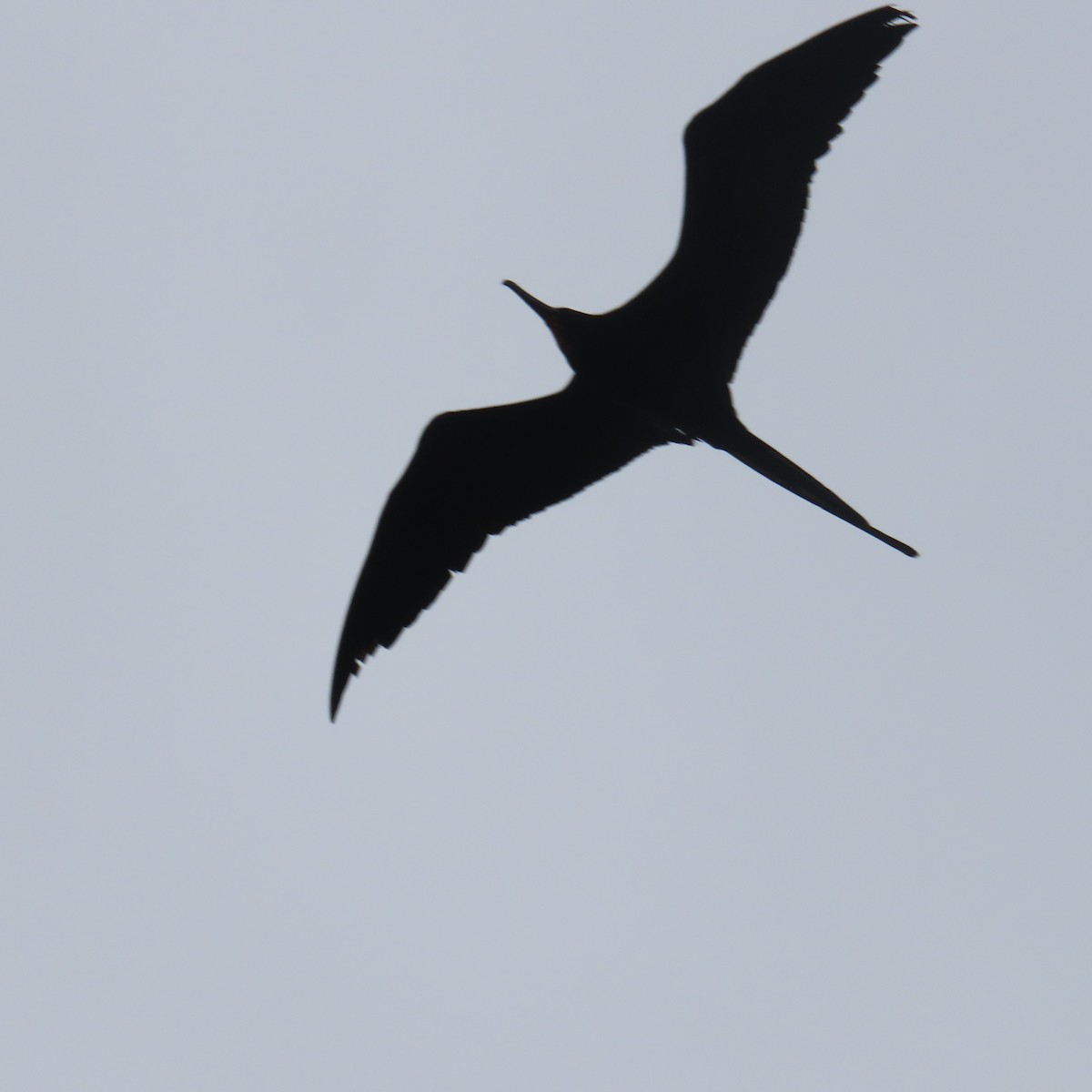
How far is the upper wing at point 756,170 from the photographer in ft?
23.3

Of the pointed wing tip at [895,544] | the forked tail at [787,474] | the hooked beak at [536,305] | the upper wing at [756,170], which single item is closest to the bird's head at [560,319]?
the hooked beak at [536,305]

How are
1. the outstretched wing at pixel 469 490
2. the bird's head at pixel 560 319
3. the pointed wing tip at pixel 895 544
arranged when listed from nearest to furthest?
the pointed wing tip at pixel 895 544 → the bird's head at pixel 560 319 → the outstretched wing at pixel 469 490

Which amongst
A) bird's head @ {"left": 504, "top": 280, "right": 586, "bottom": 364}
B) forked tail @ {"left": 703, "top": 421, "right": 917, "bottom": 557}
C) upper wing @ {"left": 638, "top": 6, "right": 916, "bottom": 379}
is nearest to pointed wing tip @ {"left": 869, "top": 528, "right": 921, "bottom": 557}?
forked tail @ {"left": 703, "top": 421, "right": 917, "bottom": 557}

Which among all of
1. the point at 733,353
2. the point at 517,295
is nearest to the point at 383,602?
the point at 517,295

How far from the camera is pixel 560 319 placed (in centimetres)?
763

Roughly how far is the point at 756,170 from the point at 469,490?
7.42 feet

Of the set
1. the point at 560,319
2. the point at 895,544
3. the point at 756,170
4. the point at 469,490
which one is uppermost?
the point at 756,170

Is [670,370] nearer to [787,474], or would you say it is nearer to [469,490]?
[787,474]

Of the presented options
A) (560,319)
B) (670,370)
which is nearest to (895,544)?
(670,370)

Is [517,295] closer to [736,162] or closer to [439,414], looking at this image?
[439,414]

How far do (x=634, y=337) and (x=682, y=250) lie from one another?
1.61ft

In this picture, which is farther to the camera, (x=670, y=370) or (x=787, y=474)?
(x=670, y=370)

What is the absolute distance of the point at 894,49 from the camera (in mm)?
7086

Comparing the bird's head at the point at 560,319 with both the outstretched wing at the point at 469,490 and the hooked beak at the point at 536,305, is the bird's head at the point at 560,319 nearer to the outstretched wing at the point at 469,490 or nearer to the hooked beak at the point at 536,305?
the hooked beak at the point at 536,305
